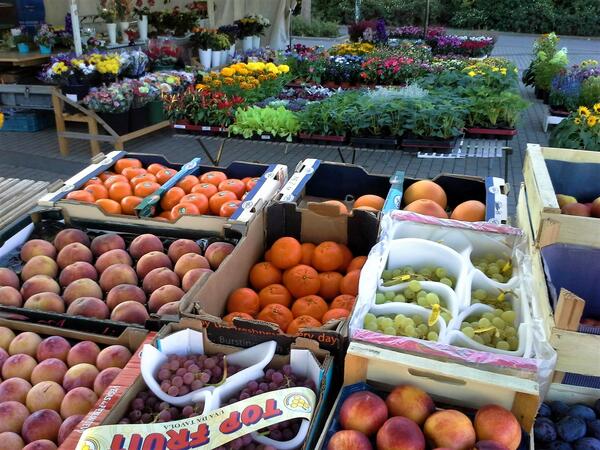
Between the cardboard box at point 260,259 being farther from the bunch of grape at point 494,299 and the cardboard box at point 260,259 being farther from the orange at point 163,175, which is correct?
the orange at point 163,175

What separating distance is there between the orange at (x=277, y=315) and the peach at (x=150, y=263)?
55 cm

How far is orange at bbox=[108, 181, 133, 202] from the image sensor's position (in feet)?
9.95

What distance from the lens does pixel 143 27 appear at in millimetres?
10141

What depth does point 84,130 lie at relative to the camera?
820cm

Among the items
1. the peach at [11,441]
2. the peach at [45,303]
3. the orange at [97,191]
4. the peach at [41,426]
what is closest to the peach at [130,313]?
the peach at [45,303]

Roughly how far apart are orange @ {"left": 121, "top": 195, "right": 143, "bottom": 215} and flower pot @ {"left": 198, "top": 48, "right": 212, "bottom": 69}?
7567 mm

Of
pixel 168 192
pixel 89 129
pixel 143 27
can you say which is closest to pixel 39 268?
pixel 168 192

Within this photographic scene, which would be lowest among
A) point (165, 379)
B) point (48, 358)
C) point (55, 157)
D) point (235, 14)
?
point (55, 157)

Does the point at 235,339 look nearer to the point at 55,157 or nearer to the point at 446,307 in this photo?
the point at 446,307

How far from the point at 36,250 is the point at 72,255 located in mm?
208

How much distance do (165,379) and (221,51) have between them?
9.49 metres

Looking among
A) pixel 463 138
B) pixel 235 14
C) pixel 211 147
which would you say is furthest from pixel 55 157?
pixel 235 14

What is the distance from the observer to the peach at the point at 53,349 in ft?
6.43

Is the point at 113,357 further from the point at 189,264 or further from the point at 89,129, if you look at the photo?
the point at 89,129
